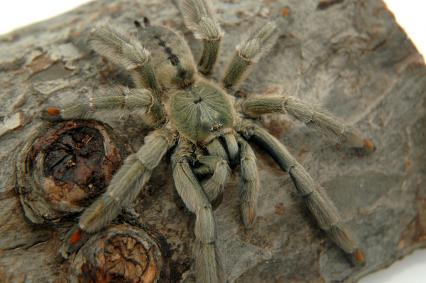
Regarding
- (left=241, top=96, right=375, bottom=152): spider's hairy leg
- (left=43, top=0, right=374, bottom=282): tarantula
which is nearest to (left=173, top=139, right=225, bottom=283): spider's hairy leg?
(left=43, top=0, right=374, bottom=282): tarantula

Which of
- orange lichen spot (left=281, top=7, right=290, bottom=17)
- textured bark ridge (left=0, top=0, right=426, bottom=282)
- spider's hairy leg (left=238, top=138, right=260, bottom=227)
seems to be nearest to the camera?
textured bark ridge (left=0, top=0, right=426, bottom=282)

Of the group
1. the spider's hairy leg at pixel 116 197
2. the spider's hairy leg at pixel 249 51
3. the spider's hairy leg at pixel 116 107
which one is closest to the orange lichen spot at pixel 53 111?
the spider's hairy leg at pixel 116 107

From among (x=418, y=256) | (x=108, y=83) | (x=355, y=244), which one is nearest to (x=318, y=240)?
(x=355, y=244)

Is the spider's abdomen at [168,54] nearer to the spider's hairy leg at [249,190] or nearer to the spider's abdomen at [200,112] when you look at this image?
the spider's abdomen at [200,112]

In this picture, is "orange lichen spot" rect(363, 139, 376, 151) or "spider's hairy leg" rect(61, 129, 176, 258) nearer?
"spider's hairy leg" rect(61, 129, 176, 258)

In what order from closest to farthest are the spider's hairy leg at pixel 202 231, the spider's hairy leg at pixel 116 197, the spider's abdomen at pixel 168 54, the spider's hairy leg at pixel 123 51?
the spider's hairy leg at pixel 116 197 → the spider's hairy leg at pixel 202 231 → the spider's hairy leg at pixel 123 51 → the spider's abdomen at pixel 168 54

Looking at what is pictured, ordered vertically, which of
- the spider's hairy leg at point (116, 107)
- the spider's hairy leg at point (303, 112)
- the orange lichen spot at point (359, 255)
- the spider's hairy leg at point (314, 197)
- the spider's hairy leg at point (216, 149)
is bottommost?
the orange lichen spot at point (359, 255)

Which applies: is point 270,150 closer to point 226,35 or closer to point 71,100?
point 226,35

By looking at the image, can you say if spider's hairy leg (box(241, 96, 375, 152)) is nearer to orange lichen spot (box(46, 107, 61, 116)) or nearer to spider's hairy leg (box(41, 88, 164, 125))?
spider's hairy leg (box(41, 88, 164, 125))

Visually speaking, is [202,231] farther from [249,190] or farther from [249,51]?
[249,51]
